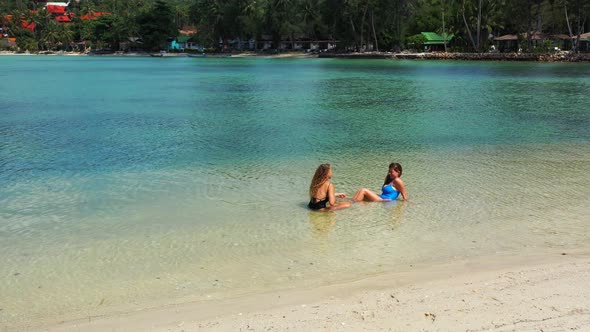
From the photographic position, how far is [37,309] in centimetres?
594

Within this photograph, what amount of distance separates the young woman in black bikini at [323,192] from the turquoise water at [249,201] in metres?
0.27

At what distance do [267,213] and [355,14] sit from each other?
10264 centimetres

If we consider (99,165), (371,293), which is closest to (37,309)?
(371,293)

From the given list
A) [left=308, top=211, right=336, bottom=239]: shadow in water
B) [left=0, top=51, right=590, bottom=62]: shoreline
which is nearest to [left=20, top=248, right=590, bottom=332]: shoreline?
[left=308, top=211, right=336, bottom=239]: shadow in water

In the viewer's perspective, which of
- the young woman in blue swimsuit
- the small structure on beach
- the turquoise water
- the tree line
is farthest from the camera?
the small structure on beach

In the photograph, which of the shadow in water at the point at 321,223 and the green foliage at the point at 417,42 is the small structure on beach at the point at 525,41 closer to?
the green foliage at the point at 417,42

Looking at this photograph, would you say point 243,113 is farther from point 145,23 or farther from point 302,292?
point 145,23

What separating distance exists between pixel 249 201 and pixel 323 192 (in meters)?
1.66

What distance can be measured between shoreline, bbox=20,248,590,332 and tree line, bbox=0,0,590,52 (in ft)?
271

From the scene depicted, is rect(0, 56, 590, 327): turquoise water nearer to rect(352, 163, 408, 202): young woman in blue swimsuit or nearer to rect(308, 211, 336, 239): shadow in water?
rect(308, 211, 336, 239): shadow in water

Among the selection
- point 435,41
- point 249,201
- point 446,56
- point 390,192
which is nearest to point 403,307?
point 390,192

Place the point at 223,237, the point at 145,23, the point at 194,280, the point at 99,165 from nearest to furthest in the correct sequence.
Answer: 1. the point at 194,280
2. the point at 223,237
3. the point at 99,165
4. the point at 145,23

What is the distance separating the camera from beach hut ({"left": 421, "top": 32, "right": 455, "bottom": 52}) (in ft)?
354

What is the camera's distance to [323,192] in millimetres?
9609
